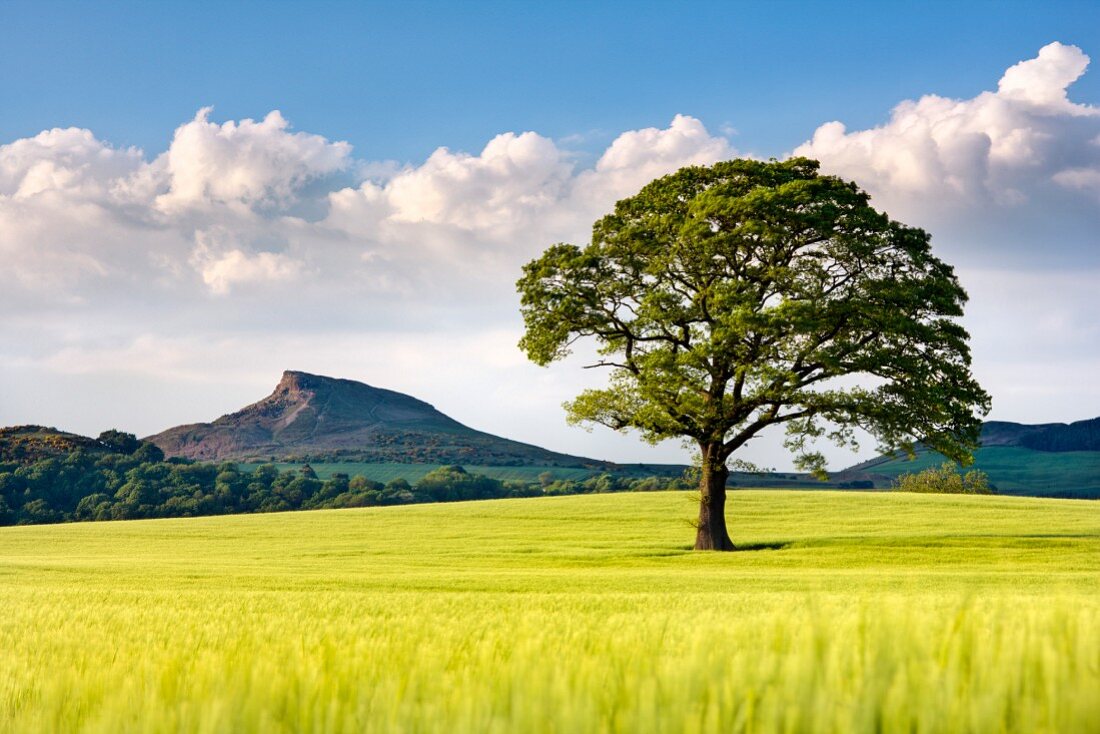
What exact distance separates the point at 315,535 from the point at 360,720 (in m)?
46.4

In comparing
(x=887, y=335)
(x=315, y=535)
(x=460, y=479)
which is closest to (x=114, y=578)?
(x=315, y=535)

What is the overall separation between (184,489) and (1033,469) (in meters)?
156

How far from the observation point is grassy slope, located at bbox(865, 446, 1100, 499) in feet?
491

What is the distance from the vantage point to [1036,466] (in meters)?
172

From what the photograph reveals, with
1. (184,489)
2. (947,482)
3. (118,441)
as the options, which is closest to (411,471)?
(118,441)

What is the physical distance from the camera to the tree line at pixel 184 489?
86375mm

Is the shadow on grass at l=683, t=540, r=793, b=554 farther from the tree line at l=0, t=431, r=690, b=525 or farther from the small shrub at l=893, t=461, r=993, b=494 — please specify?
the small shrub at l=893, t=461, r=993, b=494

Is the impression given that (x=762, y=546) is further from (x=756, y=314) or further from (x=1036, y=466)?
(x=1036, y=466)

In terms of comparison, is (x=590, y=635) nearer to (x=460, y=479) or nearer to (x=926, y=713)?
(x=926, y=713)

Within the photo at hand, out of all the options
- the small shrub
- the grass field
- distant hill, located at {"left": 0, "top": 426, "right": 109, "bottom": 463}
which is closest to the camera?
the grass field

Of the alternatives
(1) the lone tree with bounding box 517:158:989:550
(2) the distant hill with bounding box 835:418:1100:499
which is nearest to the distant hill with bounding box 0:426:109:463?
(1) the lone tree with bounding box 517:158:989:550

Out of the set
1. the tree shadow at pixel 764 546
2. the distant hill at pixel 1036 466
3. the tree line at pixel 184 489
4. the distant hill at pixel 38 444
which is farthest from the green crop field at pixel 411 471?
the tree shadow at pixel 764 546

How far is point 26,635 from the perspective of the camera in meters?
6.12

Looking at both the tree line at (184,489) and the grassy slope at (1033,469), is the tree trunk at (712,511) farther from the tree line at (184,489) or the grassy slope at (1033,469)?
the grassy slope at (1033,469)
